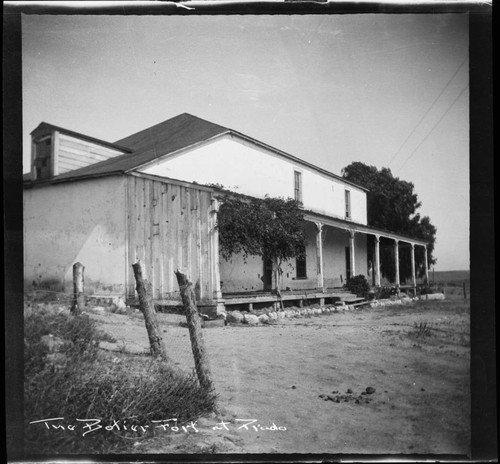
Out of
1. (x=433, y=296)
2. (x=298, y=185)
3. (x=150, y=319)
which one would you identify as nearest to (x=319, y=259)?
(x=298, y=185)

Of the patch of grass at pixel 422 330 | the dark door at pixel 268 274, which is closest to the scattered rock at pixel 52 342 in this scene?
the dark door at pixel 268 274

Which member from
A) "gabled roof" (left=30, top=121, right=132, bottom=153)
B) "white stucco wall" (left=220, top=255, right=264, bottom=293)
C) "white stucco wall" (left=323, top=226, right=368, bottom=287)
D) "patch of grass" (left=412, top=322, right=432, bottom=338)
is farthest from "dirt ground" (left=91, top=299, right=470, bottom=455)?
"gabled roof" (left=30, top=121, right=132, bottom=153)

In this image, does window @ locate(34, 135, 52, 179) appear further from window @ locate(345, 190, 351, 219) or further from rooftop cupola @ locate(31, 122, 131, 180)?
window @ locate(345, 190, 351, 219)

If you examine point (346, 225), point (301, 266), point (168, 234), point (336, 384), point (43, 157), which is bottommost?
point (336, 384)

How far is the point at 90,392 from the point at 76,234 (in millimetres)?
1693

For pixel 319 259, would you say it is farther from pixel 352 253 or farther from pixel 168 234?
pixel 168 234

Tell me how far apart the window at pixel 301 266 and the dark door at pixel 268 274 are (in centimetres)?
33

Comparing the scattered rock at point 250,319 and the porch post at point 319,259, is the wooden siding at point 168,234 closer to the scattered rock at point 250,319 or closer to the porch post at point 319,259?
the scattered rock at point 250,319

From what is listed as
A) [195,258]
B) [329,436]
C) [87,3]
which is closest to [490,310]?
[329,436]

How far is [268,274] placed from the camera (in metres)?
5.52

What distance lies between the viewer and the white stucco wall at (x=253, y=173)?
5086 mm

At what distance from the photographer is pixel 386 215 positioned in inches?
212

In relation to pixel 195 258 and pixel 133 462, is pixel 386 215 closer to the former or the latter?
pixel 195 258

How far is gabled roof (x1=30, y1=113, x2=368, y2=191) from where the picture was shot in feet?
16.2
